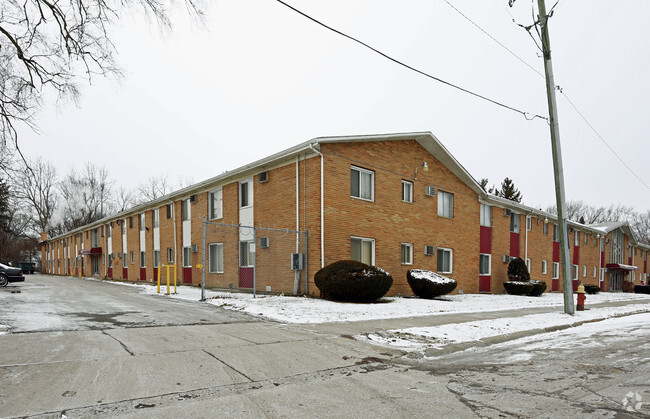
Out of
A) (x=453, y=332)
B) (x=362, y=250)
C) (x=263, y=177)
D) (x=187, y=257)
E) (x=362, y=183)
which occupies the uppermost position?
(x=263, y=177)

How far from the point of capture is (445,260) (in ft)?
68.5

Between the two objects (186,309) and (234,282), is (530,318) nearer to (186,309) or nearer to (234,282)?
(186,309)

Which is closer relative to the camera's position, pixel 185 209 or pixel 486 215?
pixel 185 209

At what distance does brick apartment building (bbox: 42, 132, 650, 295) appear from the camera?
15.2 metres

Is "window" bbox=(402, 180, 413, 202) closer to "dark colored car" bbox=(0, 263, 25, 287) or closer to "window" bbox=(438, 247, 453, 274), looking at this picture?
"window" bbox=(438, 247, 453, 274)

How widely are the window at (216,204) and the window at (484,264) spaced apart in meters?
14.6

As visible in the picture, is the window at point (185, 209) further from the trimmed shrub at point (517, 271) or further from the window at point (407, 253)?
the trimmed shrub at point (517, 271)

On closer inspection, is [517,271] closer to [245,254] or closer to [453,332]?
[245,254]

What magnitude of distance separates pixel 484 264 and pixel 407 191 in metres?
8.84

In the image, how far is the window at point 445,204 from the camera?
2073cm

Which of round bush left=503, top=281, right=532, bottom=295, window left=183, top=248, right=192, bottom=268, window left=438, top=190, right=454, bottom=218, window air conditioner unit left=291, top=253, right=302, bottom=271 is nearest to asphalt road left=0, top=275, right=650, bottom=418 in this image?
window air conditioner unit left=291, top=253, right=302, bottom=271

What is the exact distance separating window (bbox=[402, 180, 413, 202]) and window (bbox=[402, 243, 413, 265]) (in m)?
2.04

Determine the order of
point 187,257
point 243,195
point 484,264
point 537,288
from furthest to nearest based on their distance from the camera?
point 484,264
point 187,257
point 537,288
point 243,195

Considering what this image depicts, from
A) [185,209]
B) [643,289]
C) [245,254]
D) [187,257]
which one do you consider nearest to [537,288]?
[245,254]
